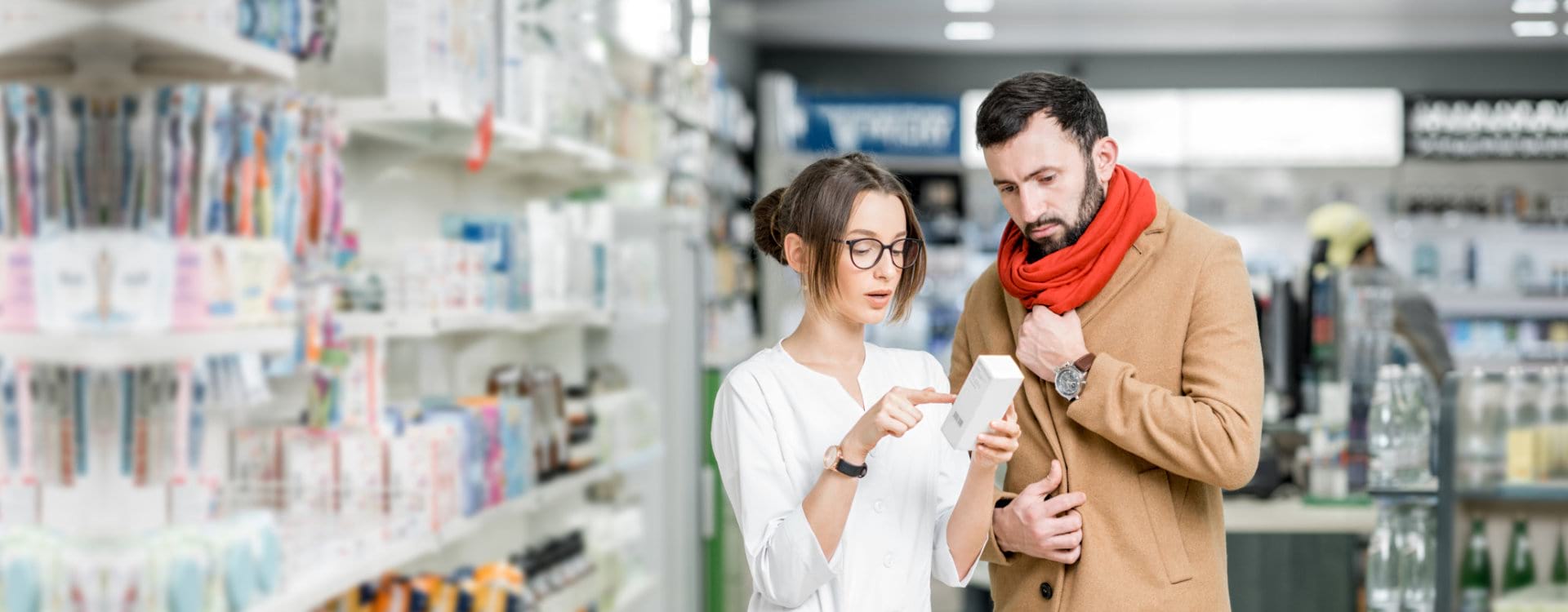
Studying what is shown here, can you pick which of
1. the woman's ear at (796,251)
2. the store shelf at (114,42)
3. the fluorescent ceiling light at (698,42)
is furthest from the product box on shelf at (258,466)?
the fluorescent ceiling light at (698,42)

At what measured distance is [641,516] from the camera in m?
5.00

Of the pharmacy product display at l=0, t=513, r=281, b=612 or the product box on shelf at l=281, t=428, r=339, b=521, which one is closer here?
the pharmacy product display at l=0, t=513, r=281, b=612

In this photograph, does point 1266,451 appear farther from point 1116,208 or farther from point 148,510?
point 148,510

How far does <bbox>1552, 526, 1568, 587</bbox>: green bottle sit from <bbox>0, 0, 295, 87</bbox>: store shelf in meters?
3.00

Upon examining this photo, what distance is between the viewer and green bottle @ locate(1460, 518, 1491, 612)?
3.18m

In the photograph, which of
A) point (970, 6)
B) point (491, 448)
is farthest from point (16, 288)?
point (970, 6)

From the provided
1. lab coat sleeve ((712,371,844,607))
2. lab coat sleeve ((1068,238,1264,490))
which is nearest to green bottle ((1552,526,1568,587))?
lab coat sleeve ((1068,238,1264,490))

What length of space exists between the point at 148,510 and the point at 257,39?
2.88 feet

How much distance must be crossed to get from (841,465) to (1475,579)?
228cm

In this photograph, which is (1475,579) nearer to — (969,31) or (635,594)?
(635,594)

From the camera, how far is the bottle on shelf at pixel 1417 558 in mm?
3352

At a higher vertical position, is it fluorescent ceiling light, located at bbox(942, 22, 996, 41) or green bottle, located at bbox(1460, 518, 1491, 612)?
fluorescent ceiling light, located at bbox(942, 22, 996, 41)

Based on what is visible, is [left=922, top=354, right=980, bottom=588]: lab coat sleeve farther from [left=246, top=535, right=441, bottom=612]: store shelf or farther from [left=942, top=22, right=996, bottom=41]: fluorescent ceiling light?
[left=942, top=22, right=996, bottom=41]: fluorescent ceiling light

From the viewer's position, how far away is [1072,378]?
6.07ft
